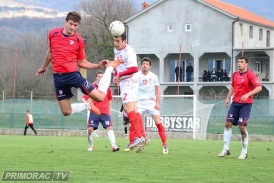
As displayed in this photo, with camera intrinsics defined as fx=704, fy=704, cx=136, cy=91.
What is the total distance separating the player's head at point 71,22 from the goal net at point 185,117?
20763 mm

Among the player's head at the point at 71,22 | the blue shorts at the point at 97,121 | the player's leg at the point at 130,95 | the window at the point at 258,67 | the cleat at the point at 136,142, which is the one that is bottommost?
the cleat at the point at 136,142

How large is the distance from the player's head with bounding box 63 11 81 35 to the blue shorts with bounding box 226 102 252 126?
14.7ft

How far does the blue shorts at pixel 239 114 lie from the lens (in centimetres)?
1594

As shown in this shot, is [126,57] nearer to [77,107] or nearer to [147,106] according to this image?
[77,107]

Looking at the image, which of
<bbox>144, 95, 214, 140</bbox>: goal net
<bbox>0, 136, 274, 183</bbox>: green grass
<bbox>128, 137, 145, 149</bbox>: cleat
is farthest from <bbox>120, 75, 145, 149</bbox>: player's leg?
<bbox>144, 95, 214, 140</bbox>: goal net

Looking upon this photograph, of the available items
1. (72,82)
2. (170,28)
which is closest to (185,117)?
(72,82)

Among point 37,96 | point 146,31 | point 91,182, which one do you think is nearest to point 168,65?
point 146,31

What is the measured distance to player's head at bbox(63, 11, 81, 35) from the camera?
1350cm

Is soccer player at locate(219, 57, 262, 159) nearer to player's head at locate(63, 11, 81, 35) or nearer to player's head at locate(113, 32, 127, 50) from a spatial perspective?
player's head at locate(113, 32, 127, 50)

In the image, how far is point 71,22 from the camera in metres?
13.6

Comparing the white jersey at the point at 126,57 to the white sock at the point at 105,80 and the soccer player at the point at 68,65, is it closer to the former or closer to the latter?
the soccer player at the point at 68,65

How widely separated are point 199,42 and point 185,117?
29.4 meters

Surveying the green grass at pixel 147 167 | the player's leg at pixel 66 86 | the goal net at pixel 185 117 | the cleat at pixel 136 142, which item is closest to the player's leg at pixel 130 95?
the cleat at pixel 136 142

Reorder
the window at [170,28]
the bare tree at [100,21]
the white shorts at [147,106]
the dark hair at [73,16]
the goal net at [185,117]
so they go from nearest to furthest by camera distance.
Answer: the dark hair at [73,16]
the white shorts at [147,106]
the goal net at [185,117]
the window at [170,28]
the bare tree at [100,21]
